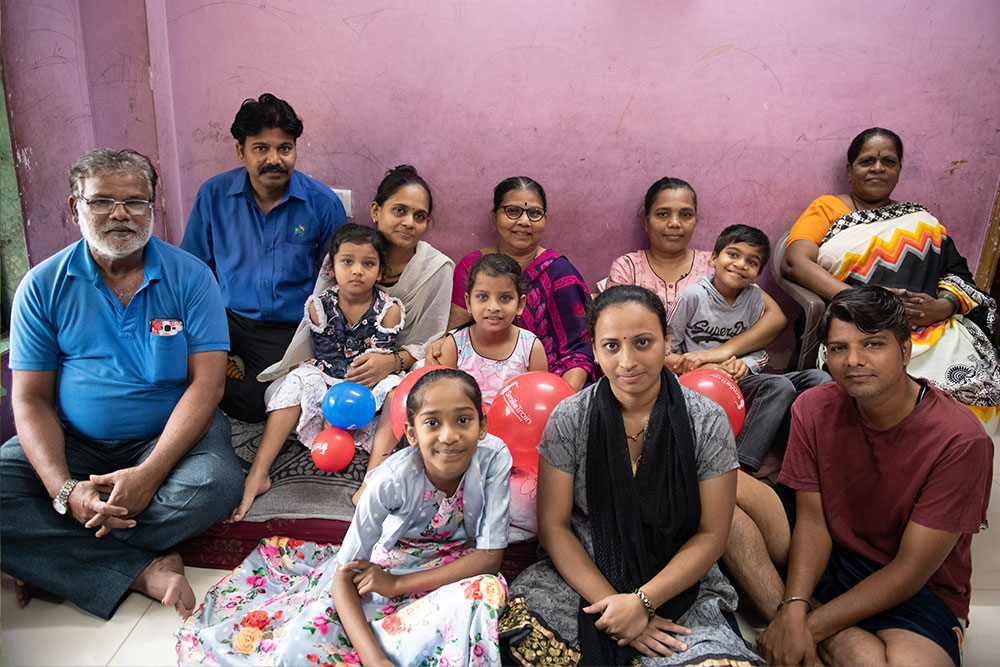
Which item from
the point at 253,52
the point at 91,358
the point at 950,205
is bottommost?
the point at 91,358

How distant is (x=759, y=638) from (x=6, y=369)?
2.85m

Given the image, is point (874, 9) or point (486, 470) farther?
point (874, 9)

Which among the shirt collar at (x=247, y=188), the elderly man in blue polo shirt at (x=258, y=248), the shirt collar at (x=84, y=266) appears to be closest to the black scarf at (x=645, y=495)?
the shirt collar at (x=84, y=266)

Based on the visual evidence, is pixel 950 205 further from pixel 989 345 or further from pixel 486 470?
pixel 486 470

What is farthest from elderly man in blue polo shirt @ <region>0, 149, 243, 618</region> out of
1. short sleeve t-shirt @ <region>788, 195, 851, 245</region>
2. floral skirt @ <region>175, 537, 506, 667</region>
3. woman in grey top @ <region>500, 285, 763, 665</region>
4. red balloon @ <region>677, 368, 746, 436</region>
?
short sleeve t-shirt @ <region>788, 195, 851, 245</region>

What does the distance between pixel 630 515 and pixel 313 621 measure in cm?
91

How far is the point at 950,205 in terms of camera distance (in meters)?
3.59

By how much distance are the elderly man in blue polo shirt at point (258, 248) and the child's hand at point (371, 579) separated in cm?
144

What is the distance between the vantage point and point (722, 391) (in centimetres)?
254

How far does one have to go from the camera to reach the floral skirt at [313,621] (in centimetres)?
175

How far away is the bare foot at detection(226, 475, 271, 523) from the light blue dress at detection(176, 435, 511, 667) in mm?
237

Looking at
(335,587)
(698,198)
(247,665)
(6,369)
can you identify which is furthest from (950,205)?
(6,369)

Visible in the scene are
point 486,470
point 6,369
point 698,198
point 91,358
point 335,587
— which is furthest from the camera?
point 698,198

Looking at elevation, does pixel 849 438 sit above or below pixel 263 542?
above
